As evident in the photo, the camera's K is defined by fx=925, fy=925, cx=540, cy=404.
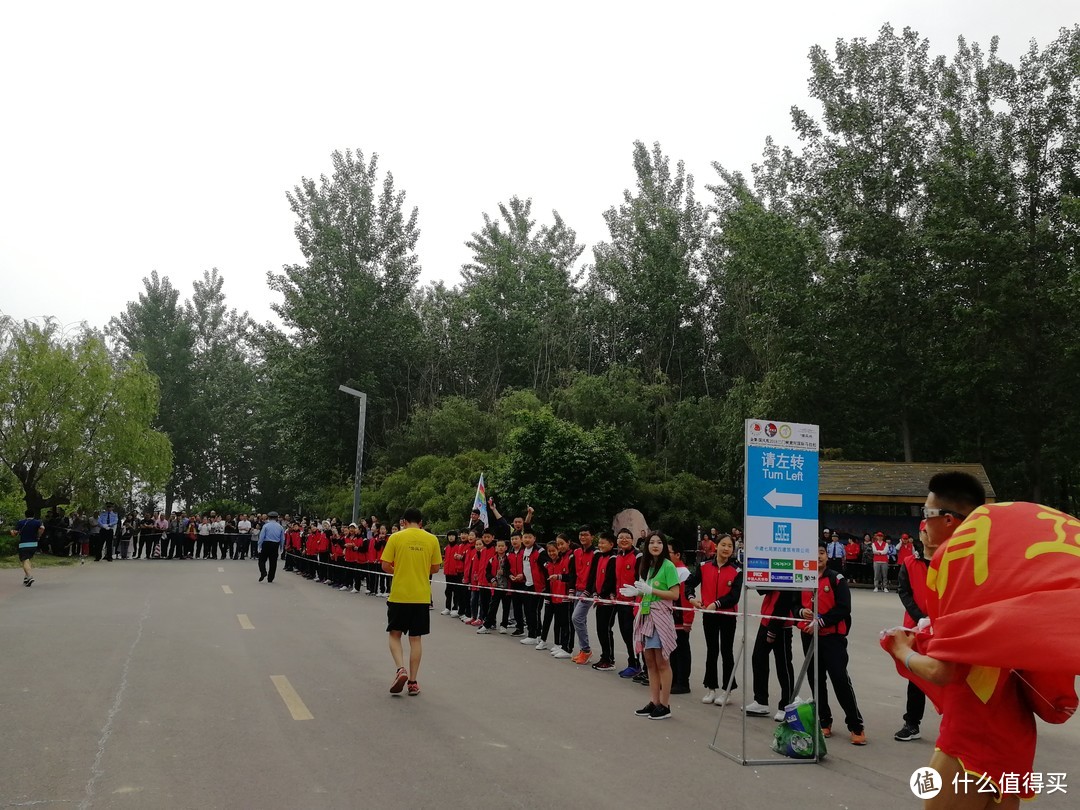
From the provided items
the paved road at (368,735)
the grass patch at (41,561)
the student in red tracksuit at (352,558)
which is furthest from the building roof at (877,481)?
the grass patch at (41,561)

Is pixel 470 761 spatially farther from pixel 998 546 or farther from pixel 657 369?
pixel 657 369

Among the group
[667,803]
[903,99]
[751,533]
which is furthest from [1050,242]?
[667,803]

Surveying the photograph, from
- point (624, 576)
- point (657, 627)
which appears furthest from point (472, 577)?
point (657, 627)

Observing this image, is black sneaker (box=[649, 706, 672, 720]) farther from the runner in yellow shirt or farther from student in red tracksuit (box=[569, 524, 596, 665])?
student in red tracksuit (box=[569, 524, 596, 665])

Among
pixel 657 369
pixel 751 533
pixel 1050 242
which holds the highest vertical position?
pixel 1050 242

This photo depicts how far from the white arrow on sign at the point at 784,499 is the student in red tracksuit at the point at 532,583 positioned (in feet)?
25.2

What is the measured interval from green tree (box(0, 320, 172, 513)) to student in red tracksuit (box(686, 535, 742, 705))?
29614mm

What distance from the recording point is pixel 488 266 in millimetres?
62000

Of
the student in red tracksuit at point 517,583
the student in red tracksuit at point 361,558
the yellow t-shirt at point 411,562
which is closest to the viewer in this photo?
the yellow t-shirt at point 411,562

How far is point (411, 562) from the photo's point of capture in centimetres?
996

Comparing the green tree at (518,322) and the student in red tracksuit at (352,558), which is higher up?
the green tree at (518,322)

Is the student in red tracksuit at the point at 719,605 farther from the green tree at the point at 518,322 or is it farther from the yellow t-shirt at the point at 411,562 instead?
the green tree at the point at 518,322

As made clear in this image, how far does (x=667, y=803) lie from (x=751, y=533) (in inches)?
96.6

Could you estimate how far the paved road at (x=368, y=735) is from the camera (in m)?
6.22
